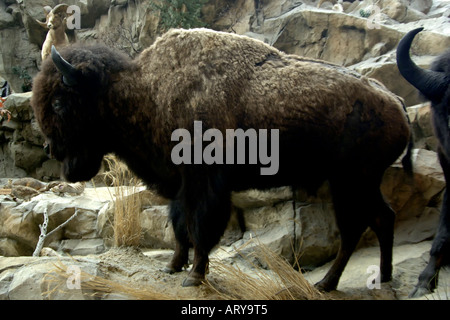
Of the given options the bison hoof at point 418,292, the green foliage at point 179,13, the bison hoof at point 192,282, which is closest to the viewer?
the bison hoof at point 418,292

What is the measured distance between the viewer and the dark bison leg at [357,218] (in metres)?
3.04

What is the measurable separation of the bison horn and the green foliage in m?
5.76

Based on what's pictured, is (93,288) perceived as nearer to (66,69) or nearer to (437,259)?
(66,69)

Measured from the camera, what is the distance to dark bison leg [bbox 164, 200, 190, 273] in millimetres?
3426

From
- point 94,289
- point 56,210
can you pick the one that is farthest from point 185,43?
point 56,210

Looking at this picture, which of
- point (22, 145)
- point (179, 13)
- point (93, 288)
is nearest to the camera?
point (93, 288)

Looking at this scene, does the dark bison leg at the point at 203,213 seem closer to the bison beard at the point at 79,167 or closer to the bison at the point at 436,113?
the bison beard at the point at 79,167

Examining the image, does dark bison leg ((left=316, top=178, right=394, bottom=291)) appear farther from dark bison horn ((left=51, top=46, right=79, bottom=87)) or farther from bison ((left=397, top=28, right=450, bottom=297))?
dark bison horn ((left=51, top=46, right=79, bottom=87))

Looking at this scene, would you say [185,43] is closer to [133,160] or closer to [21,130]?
[133,160]

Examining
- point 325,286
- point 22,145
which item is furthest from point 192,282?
point 22,145

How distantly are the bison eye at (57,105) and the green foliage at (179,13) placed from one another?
5.44 metres

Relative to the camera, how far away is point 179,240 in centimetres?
349

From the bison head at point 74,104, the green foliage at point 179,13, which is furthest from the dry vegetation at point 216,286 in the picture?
the green foliage at point 179,13

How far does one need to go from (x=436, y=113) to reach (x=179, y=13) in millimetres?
6417
